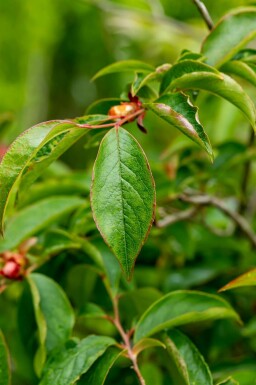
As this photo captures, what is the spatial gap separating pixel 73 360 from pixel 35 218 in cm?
24

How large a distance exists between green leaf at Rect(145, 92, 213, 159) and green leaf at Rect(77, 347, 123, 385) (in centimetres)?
23

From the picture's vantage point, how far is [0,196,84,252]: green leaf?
743 millimetres

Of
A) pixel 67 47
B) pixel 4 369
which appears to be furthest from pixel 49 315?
pixel 67 47

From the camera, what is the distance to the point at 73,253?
79 centimetres

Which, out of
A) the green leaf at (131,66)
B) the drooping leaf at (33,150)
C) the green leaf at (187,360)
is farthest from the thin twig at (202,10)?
the green leaf at (187,360)

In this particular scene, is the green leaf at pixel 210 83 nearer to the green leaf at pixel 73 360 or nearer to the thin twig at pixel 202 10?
the thin twig at pixel 202 10

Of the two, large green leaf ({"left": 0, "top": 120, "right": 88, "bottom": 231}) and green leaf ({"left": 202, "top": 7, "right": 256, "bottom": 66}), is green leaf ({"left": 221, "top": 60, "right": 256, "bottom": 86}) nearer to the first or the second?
green leaf ({"left": 202, "top": 7, "right": 256, "bottom": 66})

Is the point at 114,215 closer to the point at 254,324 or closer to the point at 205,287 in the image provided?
the point at 254,324

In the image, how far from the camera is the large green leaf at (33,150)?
0.49 m

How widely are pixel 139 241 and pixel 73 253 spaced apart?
325mm

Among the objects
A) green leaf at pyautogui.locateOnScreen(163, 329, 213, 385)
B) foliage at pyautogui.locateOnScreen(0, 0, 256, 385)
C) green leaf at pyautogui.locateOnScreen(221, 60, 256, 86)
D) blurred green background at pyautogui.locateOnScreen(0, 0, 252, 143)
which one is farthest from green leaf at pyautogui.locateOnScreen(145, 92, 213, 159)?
blurred green background at pyautogui.locateOnScreen(0, 0, 252, 143)

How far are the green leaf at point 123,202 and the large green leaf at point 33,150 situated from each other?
41 mm

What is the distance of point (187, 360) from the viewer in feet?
1.92

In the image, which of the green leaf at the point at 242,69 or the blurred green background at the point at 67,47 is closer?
the green leaf at the point at 242,69
